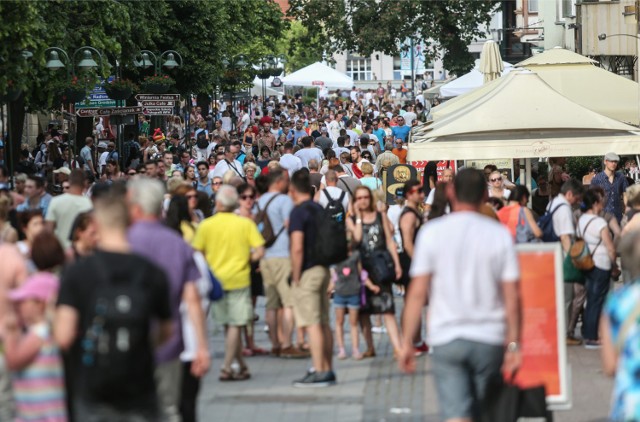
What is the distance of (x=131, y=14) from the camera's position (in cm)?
3170

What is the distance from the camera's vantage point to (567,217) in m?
13.6

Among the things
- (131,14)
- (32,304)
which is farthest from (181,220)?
(131,14)

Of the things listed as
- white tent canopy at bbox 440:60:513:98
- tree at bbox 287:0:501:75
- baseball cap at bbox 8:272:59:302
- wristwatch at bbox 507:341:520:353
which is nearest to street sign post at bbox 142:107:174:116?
white tent canopy at bbox 440:60:513:98

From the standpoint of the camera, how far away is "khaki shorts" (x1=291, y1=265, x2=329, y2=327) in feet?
39.4

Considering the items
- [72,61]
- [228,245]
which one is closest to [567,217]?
[228,245]

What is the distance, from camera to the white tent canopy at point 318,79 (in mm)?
56156

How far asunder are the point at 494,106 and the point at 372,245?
359 cm

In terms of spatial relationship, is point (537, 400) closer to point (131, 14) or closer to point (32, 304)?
point (32, 304)

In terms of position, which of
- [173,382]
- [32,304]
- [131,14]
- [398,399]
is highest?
[131,14]

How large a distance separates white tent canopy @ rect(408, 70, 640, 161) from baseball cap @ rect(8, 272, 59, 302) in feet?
27.4

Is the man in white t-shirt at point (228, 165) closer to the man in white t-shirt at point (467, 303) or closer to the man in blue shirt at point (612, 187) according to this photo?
the man in blue shirt at point (612, 187)

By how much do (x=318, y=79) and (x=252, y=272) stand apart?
42.7 m

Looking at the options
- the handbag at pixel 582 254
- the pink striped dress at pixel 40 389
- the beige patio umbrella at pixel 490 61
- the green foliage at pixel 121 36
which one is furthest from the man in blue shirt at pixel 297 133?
the pink striped dress at pixel 40 389

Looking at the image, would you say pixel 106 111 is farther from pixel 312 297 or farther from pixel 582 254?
pixel 312 297
